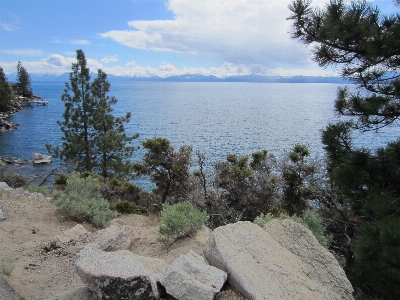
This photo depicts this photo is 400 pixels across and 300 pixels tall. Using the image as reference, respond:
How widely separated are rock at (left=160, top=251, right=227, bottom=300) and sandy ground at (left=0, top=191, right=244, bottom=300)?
0.65 feet

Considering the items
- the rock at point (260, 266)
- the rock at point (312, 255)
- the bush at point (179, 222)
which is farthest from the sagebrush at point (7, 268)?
the rock at point (312, 255)

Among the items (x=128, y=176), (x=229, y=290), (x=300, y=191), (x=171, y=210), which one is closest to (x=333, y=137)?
(x=171, y=210)

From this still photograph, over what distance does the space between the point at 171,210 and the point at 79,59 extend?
79.5 feet

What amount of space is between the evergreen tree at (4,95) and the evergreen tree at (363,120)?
73772 millimetres

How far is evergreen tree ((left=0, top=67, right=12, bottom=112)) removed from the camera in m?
68.5

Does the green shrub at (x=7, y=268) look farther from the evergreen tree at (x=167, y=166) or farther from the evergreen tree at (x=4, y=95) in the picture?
the evergreen tree at (x=4, y=95)

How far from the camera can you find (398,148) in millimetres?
7082

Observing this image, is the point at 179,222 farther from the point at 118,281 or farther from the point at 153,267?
the point at 118,281

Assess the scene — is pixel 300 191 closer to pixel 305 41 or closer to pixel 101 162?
pixel 305 41

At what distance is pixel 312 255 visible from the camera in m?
4.40

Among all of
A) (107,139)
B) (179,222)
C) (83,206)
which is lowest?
(107,139)

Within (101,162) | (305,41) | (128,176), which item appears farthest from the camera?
(101,162)

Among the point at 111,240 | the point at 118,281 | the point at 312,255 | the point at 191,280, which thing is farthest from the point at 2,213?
the point at 312,255

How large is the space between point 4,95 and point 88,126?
53.6 meters
